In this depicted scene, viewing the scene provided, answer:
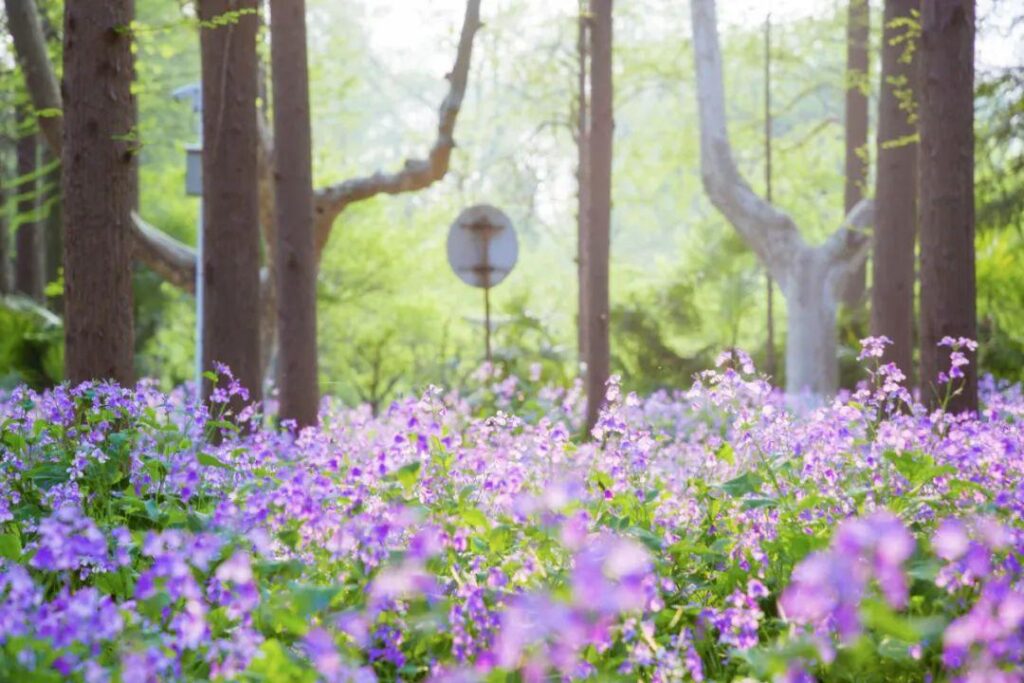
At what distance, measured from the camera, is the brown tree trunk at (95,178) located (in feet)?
25.8

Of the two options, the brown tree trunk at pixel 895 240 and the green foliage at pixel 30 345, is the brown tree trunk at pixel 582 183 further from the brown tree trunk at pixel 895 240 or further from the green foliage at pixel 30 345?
the green foliage at pixel 30 345

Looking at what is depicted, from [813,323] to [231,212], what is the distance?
1026cm

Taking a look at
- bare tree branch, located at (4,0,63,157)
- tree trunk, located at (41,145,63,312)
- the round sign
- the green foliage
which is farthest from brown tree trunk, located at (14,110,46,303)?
the round sign

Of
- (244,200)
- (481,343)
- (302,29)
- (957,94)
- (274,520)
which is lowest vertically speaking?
(481,343)

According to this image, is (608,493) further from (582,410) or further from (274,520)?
(582,410)

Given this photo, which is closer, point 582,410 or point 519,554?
point 519,554

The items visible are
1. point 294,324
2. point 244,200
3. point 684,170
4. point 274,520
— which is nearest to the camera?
point 274,520

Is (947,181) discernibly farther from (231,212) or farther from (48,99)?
(48,99)

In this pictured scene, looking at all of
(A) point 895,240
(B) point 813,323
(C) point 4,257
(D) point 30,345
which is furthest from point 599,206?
(C) point 4,257

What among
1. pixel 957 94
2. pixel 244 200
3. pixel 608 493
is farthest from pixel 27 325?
pixel 608 493

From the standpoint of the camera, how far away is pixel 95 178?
25.9 ft

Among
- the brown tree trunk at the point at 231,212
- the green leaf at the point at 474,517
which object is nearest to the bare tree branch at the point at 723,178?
the brown tree trunk at the point at 231,212

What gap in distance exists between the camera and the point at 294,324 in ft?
37.9

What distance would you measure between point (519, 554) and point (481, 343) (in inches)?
827
